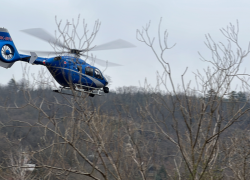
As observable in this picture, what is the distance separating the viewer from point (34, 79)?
729 cm

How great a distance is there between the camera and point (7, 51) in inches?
410

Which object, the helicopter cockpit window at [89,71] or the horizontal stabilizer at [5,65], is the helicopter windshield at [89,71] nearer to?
the helicopter cockpit window at [89,71]

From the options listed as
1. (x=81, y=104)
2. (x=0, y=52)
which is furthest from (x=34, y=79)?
(x=0, y=52)

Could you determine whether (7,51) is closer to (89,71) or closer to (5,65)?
(5,65)

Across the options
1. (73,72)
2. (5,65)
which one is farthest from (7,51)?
(73,72)

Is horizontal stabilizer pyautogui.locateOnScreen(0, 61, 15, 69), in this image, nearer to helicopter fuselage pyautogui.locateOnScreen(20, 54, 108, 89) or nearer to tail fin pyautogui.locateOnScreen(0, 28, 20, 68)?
tail fin pyautogui.locateOnScreen(0, 28, 20, 68)

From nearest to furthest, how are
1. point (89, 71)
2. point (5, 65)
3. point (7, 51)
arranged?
point (5, 65) → point (7, 51) → point (89, 71)

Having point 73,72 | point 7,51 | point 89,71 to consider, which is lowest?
point 73,72

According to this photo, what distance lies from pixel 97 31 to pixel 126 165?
314cm

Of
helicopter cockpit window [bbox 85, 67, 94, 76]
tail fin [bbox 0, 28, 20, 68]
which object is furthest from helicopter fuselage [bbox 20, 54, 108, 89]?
tail fin [bbox 0, 28, 20, 68]

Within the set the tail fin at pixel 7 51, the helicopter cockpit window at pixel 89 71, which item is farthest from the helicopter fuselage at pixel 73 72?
the tail fin at pixel 7 51

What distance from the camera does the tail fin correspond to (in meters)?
10.2

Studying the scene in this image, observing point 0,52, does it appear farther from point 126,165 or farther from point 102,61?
point 126,165

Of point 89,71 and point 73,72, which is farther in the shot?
point 89,71
